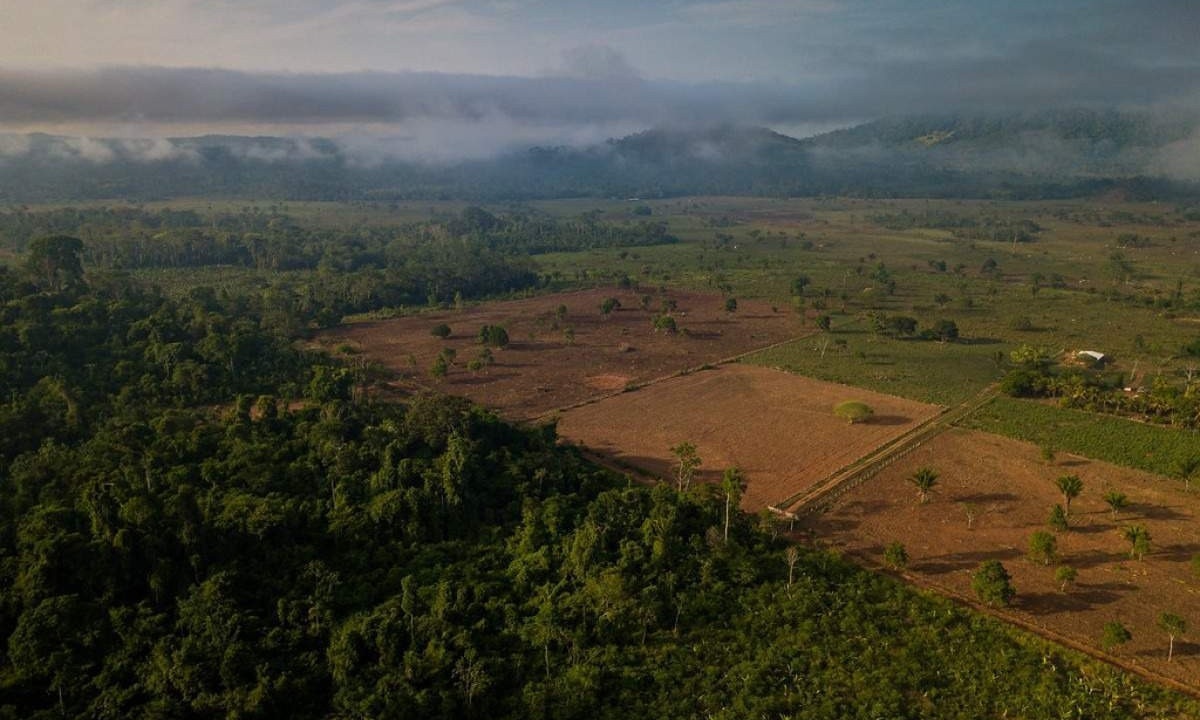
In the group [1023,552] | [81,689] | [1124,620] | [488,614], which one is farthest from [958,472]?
[81,689]

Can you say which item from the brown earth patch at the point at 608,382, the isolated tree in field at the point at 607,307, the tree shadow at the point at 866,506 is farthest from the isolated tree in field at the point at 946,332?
the tree shadow at the point at 866,506

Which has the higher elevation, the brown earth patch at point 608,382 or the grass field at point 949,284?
the grass field at point 949,284

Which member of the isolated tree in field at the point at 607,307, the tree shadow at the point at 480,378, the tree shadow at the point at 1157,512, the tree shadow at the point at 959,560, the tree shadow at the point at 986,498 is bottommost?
the tree shadow at the point at 959,560

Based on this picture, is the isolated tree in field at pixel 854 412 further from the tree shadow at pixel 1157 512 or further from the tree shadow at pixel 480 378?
the tree shadow at pixel 480 378

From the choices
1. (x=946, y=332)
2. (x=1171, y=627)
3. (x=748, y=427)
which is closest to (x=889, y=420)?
(x=748, y=427)

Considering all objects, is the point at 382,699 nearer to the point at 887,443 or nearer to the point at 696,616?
the point at 696,616

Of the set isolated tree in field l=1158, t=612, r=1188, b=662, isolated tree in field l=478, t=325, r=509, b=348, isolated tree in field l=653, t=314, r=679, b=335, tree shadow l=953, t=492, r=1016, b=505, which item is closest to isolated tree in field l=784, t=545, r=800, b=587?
tree shadow l=953, t=492, r=1016, b=505

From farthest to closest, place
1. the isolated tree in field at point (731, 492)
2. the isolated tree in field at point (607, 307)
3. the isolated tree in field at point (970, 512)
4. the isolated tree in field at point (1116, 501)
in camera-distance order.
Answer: the isolated tree in field at point (607, 307)
the isolated tree in field at point (970, 512)
the isolated tree in field at point (1116, 501)
the isolated tree in field at point (731, 492)

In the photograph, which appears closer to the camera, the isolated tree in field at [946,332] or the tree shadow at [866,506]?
the tree shadow at [866,506]
